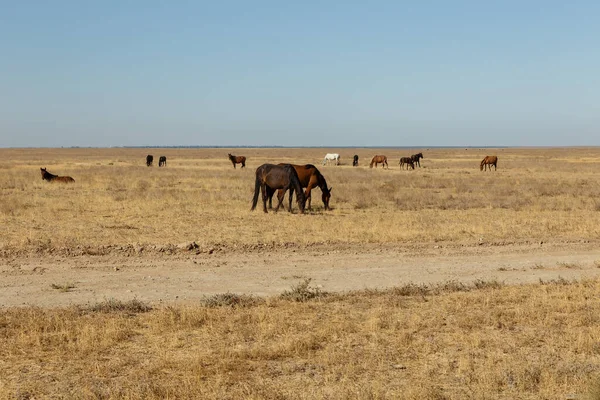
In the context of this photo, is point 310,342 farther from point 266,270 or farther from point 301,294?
point 266,270

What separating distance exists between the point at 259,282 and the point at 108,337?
12.8ft

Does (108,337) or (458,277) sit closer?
(108,337)

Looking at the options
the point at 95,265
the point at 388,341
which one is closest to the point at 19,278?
the point at 95,265

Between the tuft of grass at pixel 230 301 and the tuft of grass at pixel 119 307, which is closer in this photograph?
the tuft of grass at pixel 119 307

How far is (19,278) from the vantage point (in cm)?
1134

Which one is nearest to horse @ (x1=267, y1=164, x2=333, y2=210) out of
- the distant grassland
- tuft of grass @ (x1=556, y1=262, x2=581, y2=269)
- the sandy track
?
the distant grassland

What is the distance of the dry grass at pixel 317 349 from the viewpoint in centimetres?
627

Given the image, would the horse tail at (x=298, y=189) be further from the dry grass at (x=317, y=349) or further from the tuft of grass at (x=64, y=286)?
the dry grass at (x=317, y=349)

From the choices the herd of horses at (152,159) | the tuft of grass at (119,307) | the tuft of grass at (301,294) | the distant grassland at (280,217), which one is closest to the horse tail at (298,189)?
the distant grassland at (280,217)

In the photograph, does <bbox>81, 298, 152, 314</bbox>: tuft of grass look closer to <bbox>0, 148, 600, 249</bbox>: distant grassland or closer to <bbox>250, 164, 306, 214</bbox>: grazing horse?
<bbox>0, 148, 600, 249</bbox>: distant grassland

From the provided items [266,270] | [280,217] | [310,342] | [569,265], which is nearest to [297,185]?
[280,217]

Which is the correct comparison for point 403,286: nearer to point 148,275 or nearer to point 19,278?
point 148,275

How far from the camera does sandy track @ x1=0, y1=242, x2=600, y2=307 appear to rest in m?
10.5

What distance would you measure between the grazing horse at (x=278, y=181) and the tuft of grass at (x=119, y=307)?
11.9m
